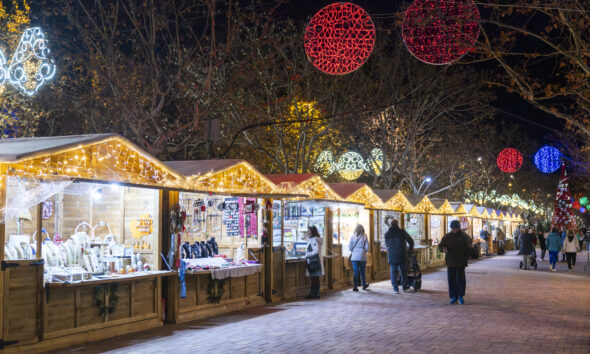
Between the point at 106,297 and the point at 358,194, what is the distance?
31.4 ft

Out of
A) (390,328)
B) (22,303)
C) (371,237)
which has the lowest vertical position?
(390,328)

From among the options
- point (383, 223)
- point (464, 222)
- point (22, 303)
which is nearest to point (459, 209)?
point (464, 222)

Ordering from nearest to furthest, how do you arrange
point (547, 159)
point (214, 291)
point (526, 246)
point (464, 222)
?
point (214, 291), point (547, 159), point (526, 246), point (464, 222)

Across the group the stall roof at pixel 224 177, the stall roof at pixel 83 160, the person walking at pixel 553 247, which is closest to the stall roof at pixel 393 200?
the person walking at pixel 553 247

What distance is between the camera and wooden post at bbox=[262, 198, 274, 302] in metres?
13.1

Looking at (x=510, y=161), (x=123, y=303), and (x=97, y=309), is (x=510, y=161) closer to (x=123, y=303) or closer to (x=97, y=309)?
(x=123, y=303)

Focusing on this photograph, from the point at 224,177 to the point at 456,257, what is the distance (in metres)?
5.03

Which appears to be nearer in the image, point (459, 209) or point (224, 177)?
point (224, 177)

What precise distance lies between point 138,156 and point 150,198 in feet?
4.87

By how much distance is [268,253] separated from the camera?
13.1 metres

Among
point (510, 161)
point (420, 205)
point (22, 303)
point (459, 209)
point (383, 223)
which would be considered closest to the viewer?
point (22, 303)

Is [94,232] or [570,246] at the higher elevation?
[94,232]

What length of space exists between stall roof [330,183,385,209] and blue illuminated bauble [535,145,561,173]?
18.8 ft

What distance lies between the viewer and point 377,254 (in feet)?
63.2
